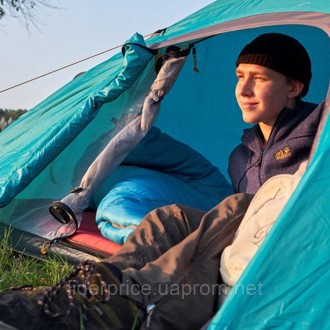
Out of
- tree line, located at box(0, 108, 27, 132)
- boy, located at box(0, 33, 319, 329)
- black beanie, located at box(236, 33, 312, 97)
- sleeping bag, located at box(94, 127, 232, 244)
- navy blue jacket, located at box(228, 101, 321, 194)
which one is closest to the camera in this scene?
boy, located at box(0, 33, 319, 329)

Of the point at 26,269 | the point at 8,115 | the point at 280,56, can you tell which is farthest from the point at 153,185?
the point at 8,115

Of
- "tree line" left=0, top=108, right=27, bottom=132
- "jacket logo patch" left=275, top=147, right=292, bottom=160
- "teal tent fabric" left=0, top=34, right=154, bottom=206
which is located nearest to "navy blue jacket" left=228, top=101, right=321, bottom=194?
"jacket logo patch" left=275, top=147, right=292, bottom=160

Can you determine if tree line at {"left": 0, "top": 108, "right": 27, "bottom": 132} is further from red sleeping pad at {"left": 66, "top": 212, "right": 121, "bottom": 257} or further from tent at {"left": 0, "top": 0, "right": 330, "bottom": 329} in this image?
red sleeping pad at {"left": 66, "top": 212, "right": 121, "bottom": 257}

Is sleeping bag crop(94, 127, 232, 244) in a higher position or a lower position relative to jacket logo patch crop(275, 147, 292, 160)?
lower

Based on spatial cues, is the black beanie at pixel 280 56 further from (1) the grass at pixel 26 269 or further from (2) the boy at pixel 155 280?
(1) the grass at pixel 26 269

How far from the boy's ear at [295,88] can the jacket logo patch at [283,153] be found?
24cm

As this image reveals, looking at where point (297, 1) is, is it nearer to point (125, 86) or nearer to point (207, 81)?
point (125, 86)

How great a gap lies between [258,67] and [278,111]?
16cm

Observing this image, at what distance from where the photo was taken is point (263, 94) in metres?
2.32

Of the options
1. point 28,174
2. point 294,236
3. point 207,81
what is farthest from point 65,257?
point 207,81

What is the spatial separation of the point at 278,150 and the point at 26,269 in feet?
A: 3.07

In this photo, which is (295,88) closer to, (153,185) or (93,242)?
(153,185)

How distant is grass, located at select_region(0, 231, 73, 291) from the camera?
221 centimetres

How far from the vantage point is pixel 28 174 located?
2574 mm
